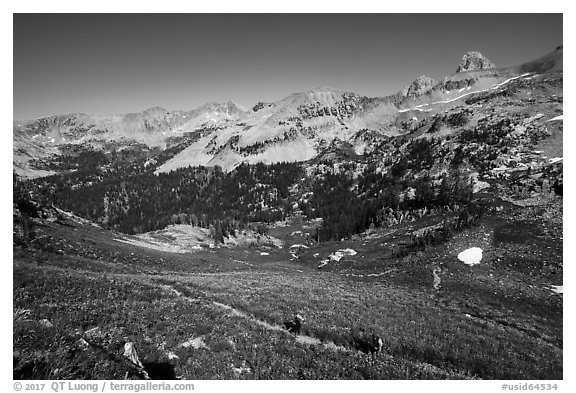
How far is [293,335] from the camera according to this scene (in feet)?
62.9

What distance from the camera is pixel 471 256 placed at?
55.3 m

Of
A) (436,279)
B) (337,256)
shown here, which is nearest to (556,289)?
(436,279)

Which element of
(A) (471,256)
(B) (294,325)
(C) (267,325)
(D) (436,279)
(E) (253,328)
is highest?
(E) (253,328)

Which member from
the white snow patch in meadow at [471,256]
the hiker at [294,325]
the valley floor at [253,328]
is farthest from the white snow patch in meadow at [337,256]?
the hiker at [294,325]

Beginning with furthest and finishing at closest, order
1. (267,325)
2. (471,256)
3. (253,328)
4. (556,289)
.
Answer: (471,256), (556,289), (267,325), (253,328)

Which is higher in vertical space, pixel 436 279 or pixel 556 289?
pixel 436 279

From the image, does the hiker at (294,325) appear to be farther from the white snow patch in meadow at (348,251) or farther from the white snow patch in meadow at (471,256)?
the white snow patch in meadow at (348,251)

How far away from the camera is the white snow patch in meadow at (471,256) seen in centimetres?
5341

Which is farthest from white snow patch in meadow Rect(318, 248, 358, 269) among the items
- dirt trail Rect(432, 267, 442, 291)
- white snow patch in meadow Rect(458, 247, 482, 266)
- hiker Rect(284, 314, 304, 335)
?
hiker Rect(284, 314, 304, 335)

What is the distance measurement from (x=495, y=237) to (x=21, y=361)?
70.9 meters

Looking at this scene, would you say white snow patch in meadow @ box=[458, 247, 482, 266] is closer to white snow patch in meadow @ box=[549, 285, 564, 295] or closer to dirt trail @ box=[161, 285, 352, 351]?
white snow patch in meadow @ box=[549, 285, 564, 295]

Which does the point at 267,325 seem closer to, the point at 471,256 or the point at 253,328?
the point at 253,328
